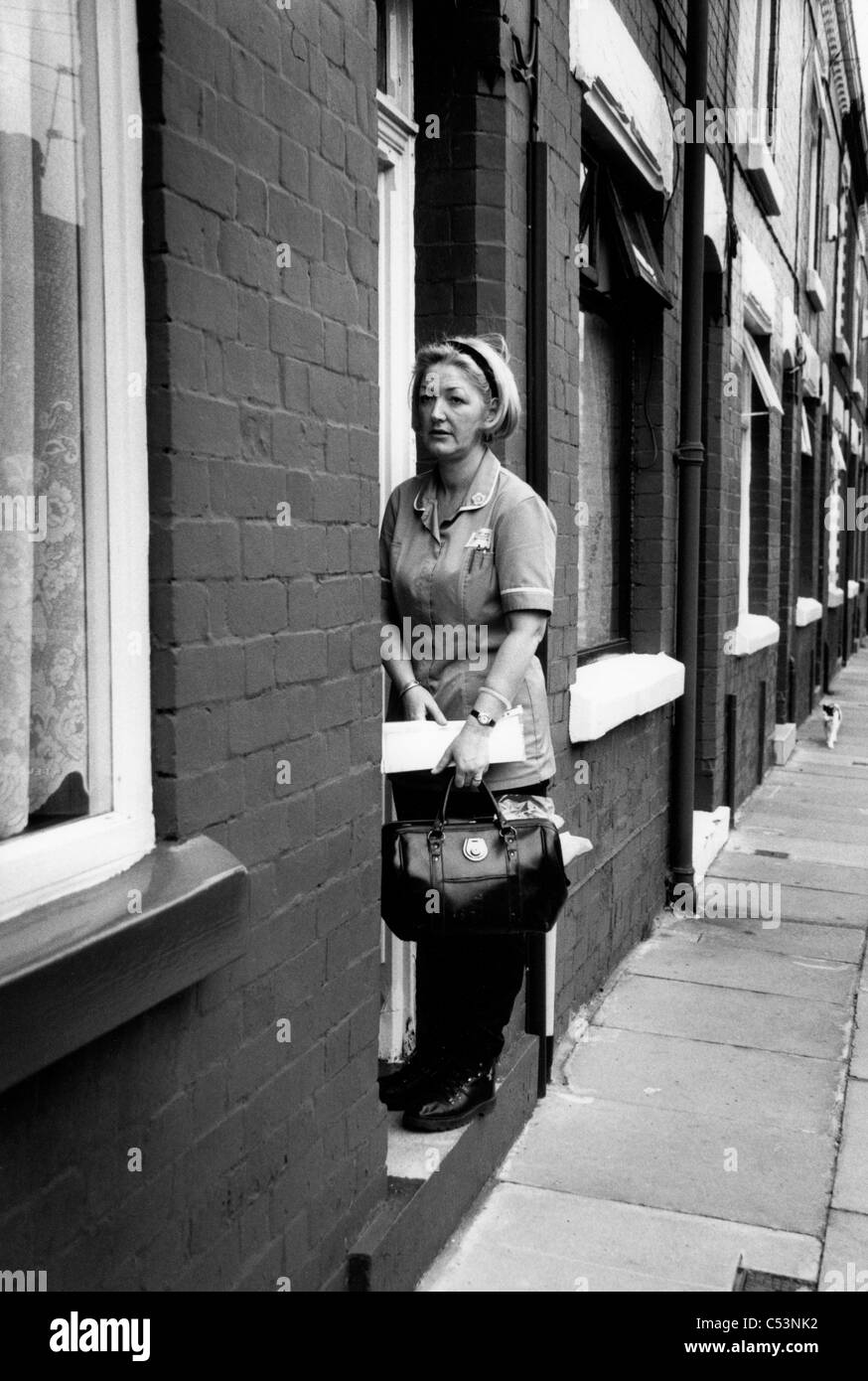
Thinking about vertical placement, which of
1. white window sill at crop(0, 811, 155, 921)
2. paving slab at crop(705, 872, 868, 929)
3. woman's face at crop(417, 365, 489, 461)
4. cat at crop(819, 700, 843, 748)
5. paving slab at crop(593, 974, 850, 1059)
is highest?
woman's face at crop(417, 365, 489, 461)

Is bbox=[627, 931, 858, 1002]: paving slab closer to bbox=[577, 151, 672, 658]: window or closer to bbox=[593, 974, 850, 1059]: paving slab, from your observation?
bbox=[593, 974, 850, 1059]: paving slab

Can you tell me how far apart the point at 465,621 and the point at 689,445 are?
3.51 metres

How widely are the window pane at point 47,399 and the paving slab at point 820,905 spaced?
5.15 m

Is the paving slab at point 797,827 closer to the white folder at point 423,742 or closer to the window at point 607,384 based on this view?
the window at point 607,384

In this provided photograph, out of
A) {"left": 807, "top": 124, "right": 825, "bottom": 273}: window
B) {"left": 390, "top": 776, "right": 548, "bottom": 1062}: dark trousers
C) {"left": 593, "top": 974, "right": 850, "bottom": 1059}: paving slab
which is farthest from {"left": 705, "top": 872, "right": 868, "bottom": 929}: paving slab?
{"left": 807, "top": 124, "right": 825, "bottom": 273}: window

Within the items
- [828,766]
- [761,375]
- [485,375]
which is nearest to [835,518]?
[828,766]

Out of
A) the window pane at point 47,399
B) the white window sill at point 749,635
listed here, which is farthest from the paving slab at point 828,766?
the window pane at point 47,399

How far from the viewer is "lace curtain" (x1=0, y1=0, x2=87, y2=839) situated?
6.39ft

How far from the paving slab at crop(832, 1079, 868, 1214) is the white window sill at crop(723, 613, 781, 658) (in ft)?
12.8

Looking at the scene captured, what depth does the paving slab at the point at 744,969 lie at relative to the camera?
5508 mm

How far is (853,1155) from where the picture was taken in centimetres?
397

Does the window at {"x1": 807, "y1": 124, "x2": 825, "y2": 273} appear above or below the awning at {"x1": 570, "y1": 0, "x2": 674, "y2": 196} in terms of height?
above

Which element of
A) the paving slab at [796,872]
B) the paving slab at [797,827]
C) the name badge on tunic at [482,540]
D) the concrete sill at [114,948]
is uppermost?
the name badge on tunic at [482,540]

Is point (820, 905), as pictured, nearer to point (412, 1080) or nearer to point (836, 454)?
point (412, 1080)
